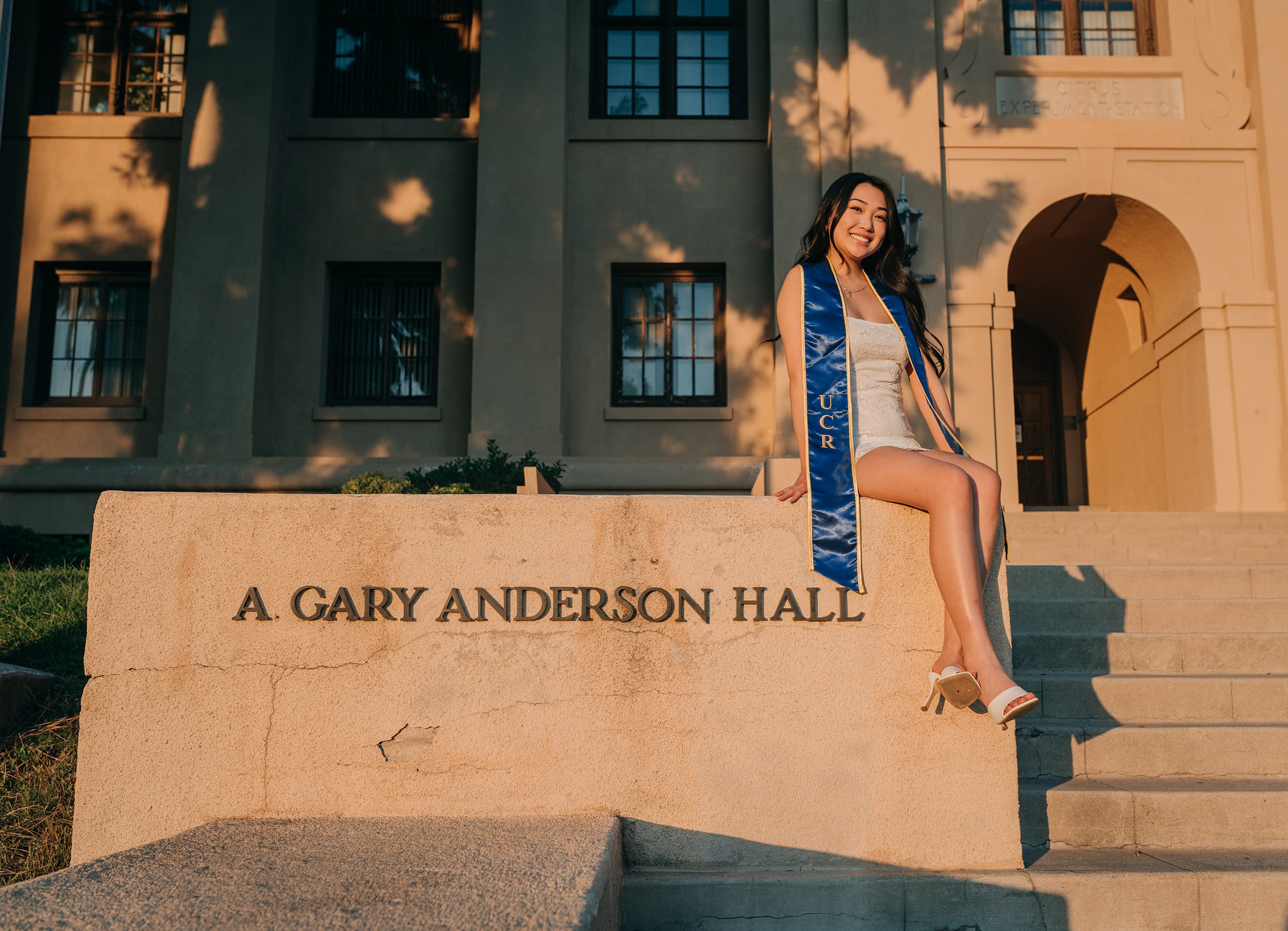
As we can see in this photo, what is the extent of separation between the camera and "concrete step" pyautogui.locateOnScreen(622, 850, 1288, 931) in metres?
3.50

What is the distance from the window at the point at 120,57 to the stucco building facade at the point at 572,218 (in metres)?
0.04

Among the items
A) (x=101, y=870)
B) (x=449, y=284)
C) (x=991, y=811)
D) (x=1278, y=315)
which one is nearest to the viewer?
(x=101, y=870)

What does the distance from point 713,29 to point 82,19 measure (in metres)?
7.97

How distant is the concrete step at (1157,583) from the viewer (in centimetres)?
638

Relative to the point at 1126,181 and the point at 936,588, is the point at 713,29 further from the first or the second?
the point at 936,588

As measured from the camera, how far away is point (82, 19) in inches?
503

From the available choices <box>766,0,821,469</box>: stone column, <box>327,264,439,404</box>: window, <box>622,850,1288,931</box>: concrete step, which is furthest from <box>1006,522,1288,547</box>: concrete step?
<box>327,264,439,404</box>: window

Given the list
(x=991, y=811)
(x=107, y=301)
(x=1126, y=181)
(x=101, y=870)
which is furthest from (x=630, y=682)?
(x=107, y=301)

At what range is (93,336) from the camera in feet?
40.7

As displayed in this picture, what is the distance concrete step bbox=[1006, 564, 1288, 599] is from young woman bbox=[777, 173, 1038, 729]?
98.8 inches

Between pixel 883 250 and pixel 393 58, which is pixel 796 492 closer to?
pixel 883 250

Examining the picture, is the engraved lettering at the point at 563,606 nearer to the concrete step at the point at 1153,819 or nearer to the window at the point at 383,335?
the concrete step at the point at 1153,819

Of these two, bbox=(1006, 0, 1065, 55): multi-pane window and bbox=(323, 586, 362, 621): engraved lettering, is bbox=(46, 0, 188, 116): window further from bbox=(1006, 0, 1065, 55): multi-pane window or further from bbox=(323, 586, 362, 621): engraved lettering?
bbox=(323, 586, 362, 621): engraved lettering

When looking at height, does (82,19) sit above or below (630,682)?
Answer: above
